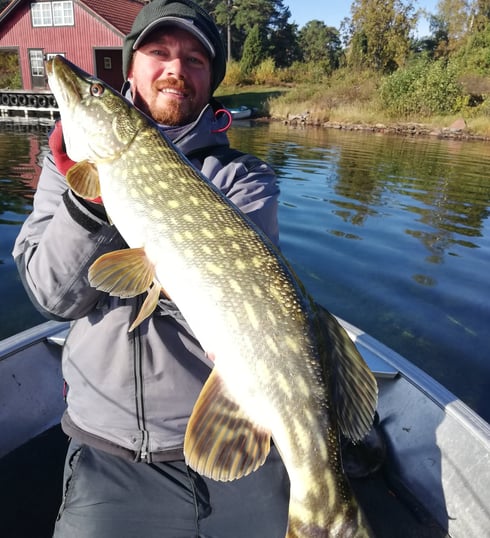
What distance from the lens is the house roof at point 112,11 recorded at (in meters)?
22.8

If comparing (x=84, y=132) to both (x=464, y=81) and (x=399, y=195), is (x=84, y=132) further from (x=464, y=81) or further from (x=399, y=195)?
(x=464, y=81)

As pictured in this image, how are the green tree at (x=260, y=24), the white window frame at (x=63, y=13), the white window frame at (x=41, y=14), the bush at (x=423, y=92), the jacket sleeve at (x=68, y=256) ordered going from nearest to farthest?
the jacket sleeve at (x=68, y=256)
the white window frame at (x=63, y=13)
the white window frame at (x=41, y=14)
the bush at (x=423, y=92)
the green tree at (x=260, y=24)

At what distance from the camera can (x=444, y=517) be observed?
2.33 metres

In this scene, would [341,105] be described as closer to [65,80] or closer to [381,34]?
[381,34]

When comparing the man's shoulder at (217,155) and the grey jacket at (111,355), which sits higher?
the man's shoulder at (217,155)

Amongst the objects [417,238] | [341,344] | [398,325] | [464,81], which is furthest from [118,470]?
[464,81]

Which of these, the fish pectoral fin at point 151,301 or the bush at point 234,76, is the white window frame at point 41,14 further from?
the fish pectoral fin at point 151,301

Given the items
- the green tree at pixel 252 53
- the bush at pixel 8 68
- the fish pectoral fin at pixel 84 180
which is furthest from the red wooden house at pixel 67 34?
the fish pectoral fin at pixel 84 180

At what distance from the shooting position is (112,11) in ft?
78.9

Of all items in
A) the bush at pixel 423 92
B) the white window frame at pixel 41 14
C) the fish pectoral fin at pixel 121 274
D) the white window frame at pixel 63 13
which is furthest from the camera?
the bush at pixel 423 92

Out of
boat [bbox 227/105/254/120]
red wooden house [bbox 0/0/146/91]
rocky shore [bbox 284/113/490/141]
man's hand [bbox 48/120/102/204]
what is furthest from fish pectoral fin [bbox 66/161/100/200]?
boat [bbox 227/105/254/120]

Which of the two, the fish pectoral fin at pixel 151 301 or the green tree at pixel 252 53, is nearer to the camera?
the fish pectoral fin at pixel 151 301

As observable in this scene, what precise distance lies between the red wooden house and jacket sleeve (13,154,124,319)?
24.0m

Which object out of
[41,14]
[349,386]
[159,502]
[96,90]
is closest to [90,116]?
[96,90]
